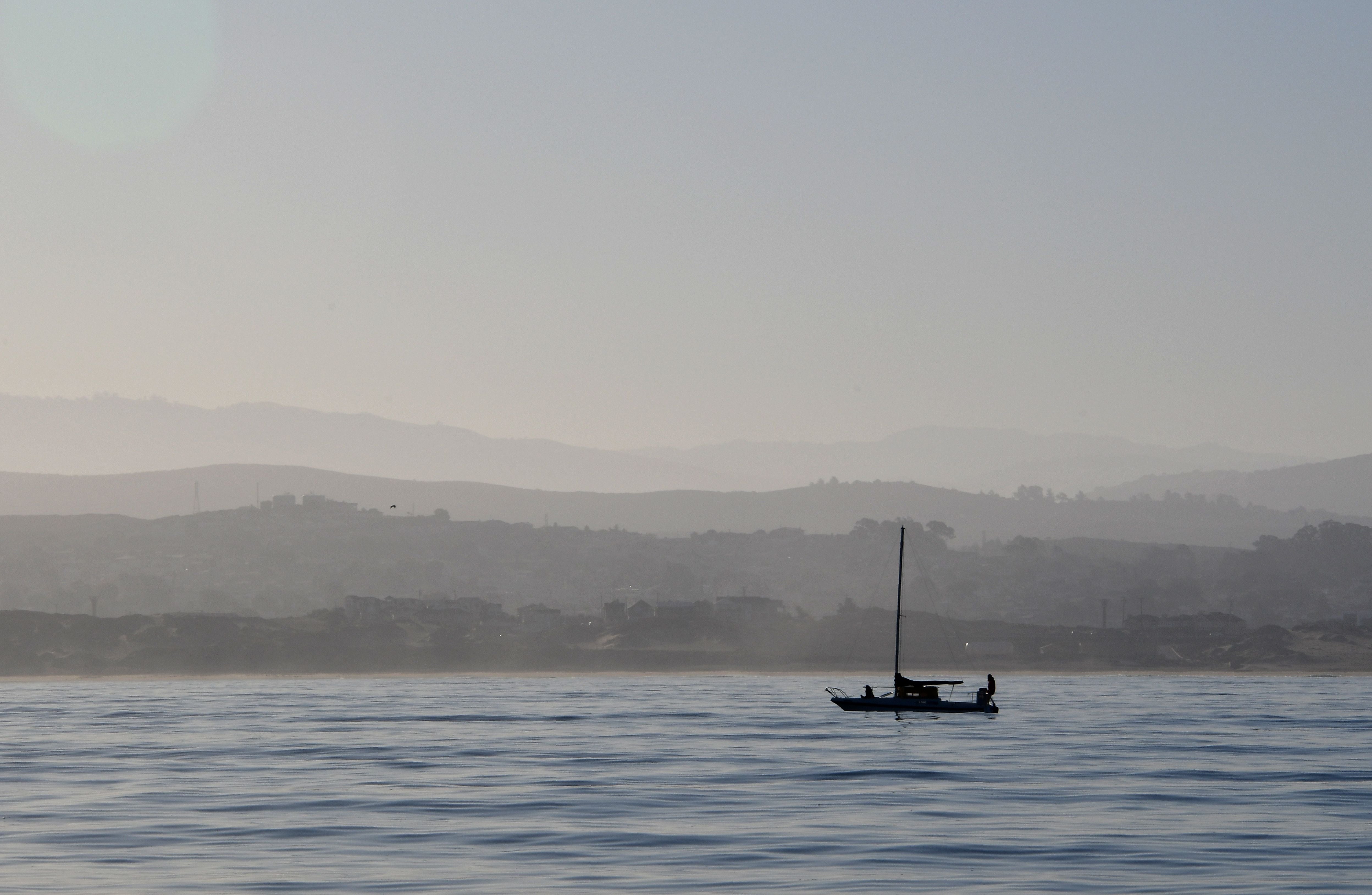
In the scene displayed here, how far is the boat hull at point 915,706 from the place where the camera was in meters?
130

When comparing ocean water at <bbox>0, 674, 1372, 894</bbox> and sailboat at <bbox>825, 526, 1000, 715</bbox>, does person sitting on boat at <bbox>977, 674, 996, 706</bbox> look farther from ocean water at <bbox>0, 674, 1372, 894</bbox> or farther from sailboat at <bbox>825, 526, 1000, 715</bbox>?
ocean water at <bbox>0, 674, 1372, 894</bbox>

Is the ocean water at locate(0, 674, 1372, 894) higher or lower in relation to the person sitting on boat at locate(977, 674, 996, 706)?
lower

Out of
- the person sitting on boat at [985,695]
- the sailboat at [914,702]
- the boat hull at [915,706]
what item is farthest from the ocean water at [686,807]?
the person sitting on boat at [985,695]

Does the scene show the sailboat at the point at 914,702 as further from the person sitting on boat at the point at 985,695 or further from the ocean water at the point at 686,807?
the ocean water at the point at 686,807

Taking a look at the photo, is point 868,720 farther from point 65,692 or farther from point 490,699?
point 65,692

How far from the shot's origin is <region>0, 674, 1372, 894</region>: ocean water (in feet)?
147

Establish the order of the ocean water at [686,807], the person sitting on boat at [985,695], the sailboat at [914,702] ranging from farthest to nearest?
1. the person sitting on boat at [985,695]
2. the sailboat at [914,702]
3. the ocean water at [686,807]

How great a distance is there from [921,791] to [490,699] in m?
105

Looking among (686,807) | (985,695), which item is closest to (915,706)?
(985,695)

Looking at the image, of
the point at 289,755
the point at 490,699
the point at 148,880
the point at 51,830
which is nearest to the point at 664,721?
the point at 289,755

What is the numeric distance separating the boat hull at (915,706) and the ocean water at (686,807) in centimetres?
663

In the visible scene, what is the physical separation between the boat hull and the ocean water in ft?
21.8

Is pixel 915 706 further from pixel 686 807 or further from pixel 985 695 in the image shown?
pixel 686 807

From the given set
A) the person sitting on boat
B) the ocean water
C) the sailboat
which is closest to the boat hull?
the sailboat
